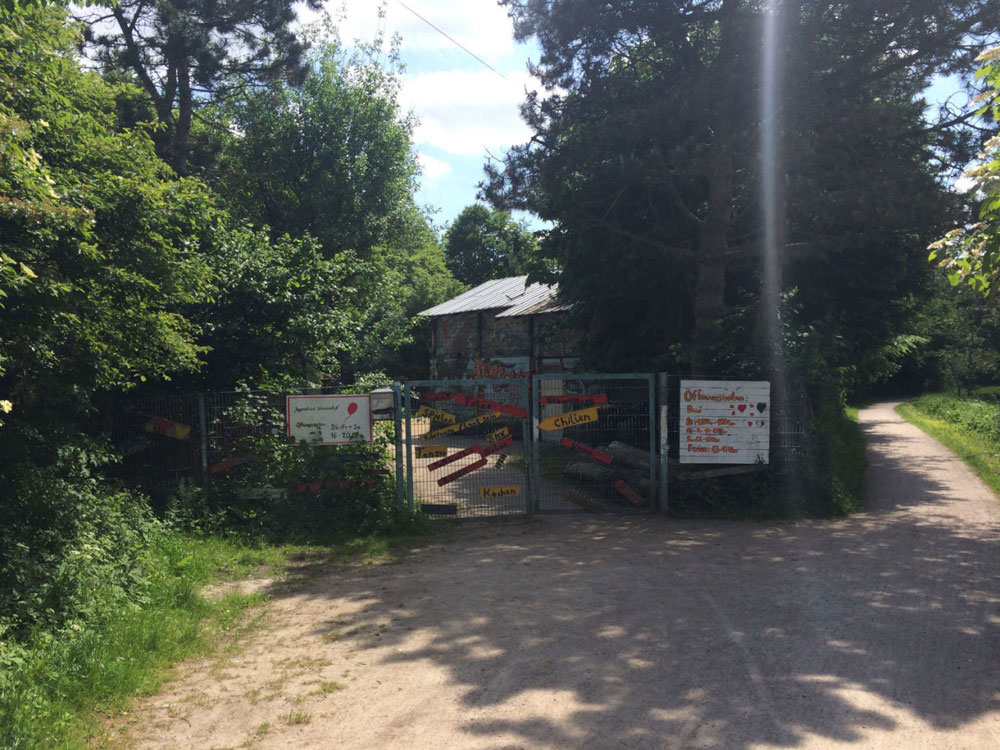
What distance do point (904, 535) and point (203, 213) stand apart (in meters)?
10.1

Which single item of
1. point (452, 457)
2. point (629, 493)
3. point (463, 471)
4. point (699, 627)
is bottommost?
point (699, 627)

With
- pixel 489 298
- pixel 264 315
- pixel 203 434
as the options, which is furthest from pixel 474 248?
pixel 203 434

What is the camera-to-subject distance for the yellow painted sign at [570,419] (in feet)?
35.6

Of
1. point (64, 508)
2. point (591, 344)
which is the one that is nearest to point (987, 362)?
point (591, 344)

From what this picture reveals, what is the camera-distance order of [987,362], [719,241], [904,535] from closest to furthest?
[904,535] < [719,241] < [987,362]

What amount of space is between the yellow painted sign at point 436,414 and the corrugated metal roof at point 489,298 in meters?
15.8

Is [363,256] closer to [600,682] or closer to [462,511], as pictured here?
[462,511]

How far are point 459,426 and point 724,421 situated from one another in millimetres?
3716

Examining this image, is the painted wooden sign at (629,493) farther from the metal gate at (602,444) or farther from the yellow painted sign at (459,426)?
the yellow painted sign at (459,426)

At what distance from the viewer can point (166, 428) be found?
10.4 m

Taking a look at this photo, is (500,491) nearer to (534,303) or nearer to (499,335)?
(534,303)

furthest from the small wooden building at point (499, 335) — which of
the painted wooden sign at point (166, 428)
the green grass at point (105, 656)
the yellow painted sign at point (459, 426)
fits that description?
the green grass at point (105, 656)

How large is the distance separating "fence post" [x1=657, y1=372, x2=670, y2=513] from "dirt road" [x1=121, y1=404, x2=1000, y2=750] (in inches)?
67.4

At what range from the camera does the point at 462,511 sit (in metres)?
11.1
